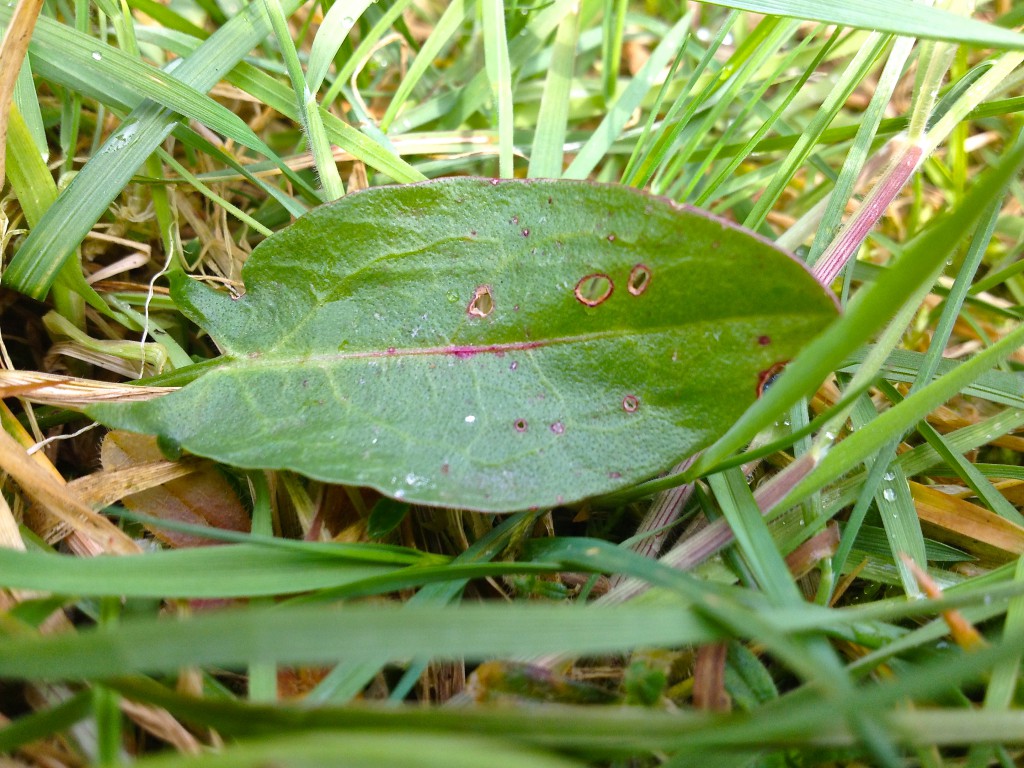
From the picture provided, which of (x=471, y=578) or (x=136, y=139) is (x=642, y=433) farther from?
(x=136, y=139)

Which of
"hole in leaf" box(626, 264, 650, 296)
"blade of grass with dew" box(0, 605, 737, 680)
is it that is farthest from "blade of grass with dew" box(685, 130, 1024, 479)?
"blade of grass with dew" box(0, 605, 737, 680)

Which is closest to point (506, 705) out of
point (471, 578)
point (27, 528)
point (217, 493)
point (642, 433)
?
point (471, 578)

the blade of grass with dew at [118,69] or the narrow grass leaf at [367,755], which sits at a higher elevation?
the blade of grass with dew at [118,69]

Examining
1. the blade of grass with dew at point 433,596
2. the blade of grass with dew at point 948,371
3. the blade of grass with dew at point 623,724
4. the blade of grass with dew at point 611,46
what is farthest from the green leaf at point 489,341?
the blade of grass with dew at point 611,46

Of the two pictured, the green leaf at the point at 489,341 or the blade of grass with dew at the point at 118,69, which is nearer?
the green leaf at the point at 489,341

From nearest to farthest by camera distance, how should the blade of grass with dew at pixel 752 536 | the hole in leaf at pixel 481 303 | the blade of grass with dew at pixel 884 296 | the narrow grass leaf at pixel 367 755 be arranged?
the narrow grass leaf at pixel 367 755 → the blade of grass with dew at pixel 884 296 → the blade of grass with dew at pixel 752 536 → the hole in leaf at pixel 481 303

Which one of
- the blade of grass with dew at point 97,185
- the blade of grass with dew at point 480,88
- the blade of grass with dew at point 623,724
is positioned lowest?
the blade of grass with dew at point 623,724

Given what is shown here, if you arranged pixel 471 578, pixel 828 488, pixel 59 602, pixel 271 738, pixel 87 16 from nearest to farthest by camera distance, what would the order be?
pixel 271 738
pixel 59 602
pixel 471 578
pixel 828 488
pixel 87 16

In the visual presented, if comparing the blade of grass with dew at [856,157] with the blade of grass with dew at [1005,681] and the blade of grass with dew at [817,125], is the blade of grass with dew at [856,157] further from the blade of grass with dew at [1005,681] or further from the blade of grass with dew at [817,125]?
the blade of grass with dew at [1005,681]

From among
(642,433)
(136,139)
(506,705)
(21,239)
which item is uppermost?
(136,139)
